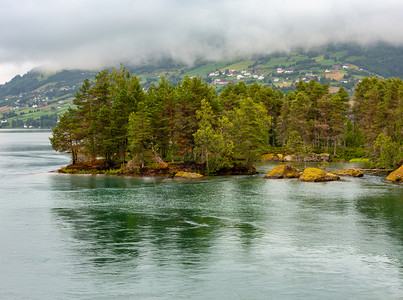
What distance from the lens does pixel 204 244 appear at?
1502 inches

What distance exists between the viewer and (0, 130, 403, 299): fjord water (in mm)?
28562

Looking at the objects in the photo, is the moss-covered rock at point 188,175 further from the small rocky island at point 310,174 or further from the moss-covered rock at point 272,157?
the moss-covered rock at point 272,157

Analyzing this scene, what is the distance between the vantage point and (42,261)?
3422cm

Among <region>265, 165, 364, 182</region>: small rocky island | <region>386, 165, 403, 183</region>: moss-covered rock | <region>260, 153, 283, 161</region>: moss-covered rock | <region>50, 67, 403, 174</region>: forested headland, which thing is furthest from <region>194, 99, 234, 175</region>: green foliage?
<region>260, 153, 283, 161</region>: moss-covered rock

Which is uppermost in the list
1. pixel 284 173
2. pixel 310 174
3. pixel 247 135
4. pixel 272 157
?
pixel 247 135

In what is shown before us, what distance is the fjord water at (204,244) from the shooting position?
1125 inches

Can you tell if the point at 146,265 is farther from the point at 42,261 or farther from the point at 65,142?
the point at 65,142

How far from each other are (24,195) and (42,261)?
37247 millimetres

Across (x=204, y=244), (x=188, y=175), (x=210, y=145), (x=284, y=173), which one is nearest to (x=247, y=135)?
(x=210, y=145)

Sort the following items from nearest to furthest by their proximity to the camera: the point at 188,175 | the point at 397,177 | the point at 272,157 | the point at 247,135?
1. the point at 397,177
2. the point at 188,175
3. the point at 247,135
4. the point at 272,157

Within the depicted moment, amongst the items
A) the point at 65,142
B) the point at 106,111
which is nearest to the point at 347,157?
the point at 106,111

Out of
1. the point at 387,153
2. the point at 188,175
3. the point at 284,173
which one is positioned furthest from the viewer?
the point at 188,175

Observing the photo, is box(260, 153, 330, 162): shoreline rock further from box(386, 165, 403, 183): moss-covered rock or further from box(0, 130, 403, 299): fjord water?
box(0, 130, 403, 299): fjord water

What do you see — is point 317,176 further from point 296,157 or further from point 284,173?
point 296,157
